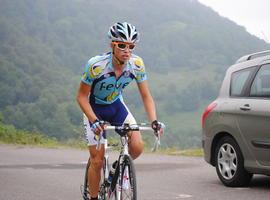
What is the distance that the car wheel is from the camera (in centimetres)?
893

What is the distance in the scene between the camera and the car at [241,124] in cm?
857

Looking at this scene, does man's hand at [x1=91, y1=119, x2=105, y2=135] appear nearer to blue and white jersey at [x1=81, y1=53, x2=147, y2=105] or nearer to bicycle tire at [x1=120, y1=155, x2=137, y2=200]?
bicycle tire at [x1=120, y1=155, x2=137, y2=200]

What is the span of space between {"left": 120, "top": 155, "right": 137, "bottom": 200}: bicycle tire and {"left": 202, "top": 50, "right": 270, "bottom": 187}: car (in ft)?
11.0

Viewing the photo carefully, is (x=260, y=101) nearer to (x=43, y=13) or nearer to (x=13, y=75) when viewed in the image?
(x=13, y=75)

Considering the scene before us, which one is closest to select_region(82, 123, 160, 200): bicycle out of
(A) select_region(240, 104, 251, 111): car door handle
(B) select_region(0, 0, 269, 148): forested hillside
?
(A) select_region(240, 104, 251, 111): car door handle

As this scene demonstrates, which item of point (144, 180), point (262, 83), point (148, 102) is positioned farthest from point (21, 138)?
point (148, 102)

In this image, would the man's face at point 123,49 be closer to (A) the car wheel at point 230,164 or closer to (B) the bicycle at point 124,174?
(B) the bicycle at point 124,174

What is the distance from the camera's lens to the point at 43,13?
188 metres

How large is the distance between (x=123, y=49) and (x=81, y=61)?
15583 centimetres

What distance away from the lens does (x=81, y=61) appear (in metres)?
161

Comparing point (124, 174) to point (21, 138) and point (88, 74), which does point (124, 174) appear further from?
point (21, 138)

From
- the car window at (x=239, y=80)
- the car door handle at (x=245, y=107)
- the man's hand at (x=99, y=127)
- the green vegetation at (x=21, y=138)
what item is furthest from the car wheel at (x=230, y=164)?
the green vegetation at (x=21, y=138)

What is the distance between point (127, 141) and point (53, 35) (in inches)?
6725

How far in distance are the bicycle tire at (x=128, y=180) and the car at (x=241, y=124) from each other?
3.37m
